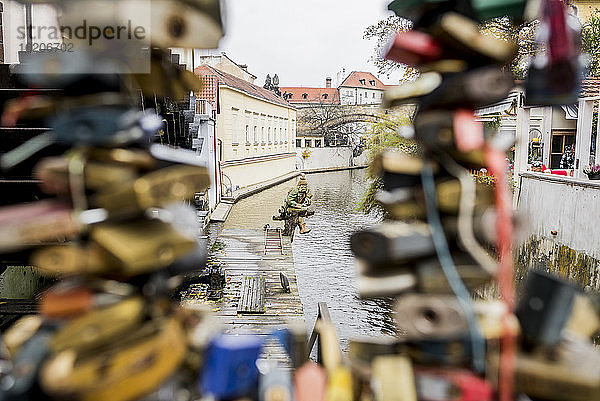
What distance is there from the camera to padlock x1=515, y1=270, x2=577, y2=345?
815mm

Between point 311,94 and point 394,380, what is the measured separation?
7804 centimetres

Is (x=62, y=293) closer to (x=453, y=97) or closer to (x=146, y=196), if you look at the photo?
(x=146, y=196)

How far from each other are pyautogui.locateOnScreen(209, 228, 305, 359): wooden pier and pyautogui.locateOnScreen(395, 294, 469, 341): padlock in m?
4.86

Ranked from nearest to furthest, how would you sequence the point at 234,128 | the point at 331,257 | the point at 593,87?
the point at 593,87
the point at 331,257
the point at 234,128

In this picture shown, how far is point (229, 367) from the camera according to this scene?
2.82 feet

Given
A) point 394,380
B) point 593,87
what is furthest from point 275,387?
point 593,87

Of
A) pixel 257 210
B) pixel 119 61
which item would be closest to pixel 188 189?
pixel 119 61

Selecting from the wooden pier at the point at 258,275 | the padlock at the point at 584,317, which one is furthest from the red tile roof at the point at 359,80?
the padlock at the point at 584,317

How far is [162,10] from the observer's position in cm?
82

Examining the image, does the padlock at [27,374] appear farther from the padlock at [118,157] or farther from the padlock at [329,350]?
the padlock at [329,350]

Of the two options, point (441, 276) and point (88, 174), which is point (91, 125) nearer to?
point (88, 174)

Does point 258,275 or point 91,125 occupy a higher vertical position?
point 91,125

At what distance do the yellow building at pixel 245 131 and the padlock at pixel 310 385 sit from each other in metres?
15.4

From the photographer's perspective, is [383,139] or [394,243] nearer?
[394,243]
